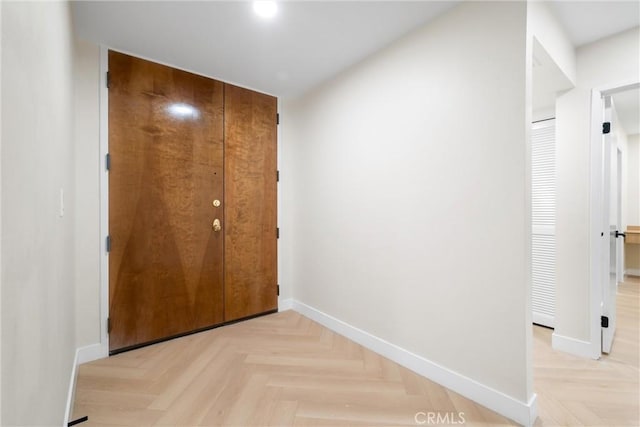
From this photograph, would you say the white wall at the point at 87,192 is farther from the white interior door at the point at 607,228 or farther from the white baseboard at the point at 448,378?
the white interior door at the point at 607,228

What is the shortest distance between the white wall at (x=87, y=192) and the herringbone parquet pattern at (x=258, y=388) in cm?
38

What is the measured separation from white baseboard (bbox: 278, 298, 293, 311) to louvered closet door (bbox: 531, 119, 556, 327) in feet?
8.52

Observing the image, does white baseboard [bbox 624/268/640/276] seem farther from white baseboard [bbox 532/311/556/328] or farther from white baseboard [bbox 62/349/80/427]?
white baseboard [bbox 62/349/80/427]

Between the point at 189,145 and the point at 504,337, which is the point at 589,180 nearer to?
the point at 504,337

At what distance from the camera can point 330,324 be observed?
2877 mm

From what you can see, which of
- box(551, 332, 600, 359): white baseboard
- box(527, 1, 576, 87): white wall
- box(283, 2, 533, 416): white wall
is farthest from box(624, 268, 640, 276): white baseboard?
box(283, 2, 533, 416): white wall

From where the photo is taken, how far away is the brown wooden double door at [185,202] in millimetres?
2365

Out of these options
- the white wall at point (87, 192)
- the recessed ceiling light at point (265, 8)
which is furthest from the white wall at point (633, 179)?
the white wall at point (87, 192)

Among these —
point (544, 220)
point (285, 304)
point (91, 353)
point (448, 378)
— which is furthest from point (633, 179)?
point (91, 353)

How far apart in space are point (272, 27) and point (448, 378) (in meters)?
2.68

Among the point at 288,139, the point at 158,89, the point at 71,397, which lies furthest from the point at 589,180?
the point at 71,397

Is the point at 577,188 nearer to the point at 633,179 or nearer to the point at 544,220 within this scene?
the point at 544,220

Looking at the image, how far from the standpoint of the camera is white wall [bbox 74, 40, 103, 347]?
2.20 m

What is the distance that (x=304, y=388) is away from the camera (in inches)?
75.1
